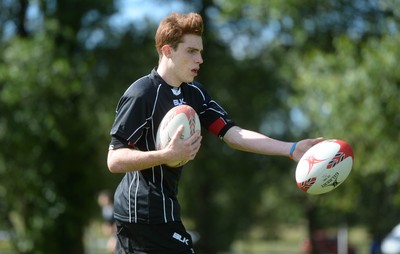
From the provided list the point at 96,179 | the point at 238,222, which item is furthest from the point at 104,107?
the point at 238,222

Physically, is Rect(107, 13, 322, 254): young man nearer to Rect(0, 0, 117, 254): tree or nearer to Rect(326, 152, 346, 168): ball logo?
Rect(326, 152, 346, 168): ball logo

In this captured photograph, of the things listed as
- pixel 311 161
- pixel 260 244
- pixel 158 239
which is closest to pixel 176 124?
pixel 158 239

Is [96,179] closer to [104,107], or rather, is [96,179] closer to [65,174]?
[65,174]

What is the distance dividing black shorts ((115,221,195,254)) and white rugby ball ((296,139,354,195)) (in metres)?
0.98

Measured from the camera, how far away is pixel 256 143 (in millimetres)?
5934

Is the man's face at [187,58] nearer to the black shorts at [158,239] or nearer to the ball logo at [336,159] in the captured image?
the black shorts at [158,239]

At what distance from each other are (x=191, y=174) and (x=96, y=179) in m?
6.72

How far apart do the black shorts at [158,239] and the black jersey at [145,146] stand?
0.05 metres

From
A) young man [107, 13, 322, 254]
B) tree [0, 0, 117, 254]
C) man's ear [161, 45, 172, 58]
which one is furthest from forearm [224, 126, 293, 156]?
tree [0, 0, 117, 254]

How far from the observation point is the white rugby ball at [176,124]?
5.38 metres

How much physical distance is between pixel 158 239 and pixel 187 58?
4.21ft

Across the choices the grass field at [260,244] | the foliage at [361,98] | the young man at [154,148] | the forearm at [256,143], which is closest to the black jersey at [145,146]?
the young man at [154,148]

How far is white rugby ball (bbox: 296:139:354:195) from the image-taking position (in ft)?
18.9

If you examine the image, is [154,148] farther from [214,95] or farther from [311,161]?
[214,95]
